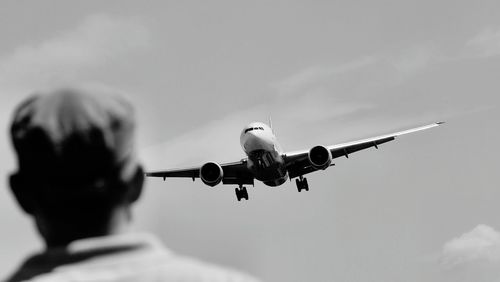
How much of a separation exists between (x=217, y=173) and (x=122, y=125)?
45.2 m

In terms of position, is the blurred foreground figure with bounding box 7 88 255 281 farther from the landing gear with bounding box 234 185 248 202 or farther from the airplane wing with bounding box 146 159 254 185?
the landing gear with bounding box 234 185 248 202

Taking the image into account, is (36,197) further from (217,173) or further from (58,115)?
(217,173)

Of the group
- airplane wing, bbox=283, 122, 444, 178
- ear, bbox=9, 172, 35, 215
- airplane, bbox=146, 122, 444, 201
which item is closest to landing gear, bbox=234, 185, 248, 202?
airplane, bbox=146, 122, 444, 201

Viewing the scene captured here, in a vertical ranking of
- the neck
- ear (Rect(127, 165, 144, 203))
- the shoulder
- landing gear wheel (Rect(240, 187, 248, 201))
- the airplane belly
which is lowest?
the shoulder

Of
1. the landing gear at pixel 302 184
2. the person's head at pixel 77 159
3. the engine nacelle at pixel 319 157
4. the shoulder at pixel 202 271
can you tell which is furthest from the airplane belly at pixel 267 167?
the shoulder at pixel 202 271

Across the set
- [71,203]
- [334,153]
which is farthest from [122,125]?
[334,153]

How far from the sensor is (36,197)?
233 cm

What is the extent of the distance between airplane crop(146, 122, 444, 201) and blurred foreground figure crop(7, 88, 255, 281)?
136ft

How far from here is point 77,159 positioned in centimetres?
217

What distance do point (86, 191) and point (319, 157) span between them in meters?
45.1

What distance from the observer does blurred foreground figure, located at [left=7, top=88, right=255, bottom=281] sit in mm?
2072

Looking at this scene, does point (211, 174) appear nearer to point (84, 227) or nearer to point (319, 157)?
point (319, 157)

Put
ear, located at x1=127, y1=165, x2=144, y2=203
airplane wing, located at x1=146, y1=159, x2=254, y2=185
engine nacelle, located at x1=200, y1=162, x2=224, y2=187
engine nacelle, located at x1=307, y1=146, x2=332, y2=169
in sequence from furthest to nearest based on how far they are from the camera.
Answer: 1. airplane wing, located at x1=146, y1=159, x2=254, y2=185
2. engine nacelle, located at x1=200, y1=162, x2=224, y2=187
3. engine nacelle, located at x1=307, y1=146, x2=332, y2=169
4. ear, located at x1=127, y1=165, x2=144, y2=203

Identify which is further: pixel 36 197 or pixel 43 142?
pixel 36 197
